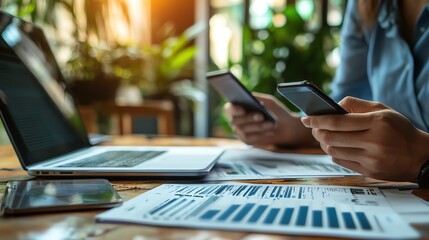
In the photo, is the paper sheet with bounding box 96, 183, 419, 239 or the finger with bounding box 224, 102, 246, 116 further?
the finger with bounding box 224, 102, 246, 116

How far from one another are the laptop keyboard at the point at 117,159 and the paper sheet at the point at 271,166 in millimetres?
123

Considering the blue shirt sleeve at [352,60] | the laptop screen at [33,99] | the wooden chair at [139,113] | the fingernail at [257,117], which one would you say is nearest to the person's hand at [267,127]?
the fingernail at [257,117]

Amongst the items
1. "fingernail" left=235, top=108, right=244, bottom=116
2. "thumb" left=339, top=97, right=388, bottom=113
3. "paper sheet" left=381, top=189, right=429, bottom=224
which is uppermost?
"thumb" left=339, top=97, right=388, bottom=113

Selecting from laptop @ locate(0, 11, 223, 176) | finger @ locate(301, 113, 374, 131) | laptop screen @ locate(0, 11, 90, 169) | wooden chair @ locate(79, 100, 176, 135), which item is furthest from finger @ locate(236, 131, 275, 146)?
wooden chair @ locate(79, 100, 176, 135)

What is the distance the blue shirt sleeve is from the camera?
1.03 metres

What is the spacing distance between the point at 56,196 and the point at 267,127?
23.2 inches

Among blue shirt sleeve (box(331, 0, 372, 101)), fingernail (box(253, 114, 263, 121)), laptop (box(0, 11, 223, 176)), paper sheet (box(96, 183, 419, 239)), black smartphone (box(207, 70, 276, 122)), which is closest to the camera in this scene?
paper sheet (box(96, 183, 419, 239))

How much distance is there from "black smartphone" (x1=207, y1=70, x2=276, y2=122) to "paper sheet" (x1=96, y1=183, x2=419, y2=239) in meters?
0.30

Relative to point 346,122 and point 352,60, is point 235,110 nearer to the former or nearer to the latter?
point 352,60

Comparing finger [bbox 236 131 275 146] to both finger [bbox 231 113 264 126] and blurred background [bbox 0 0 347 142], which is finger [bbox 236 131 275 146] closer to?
finger [bbox 231 113 264 126]

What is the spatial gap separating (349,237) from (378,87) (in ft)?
2.32

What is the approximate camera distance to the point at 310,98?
0.49 metres

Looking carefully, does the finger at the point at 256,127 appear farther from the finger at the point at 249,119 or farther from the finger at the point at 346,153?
the finger at the point at 346,153

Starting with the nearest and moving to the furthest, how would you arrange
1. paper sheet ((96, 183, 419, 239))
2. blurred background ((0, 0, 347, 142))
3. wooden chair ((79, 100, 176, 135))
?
paper sheet ((96, 183, 419, 239))
wooden chair ((79, 100, 176, 135))
blurred background ((0, 0, 347, 142))
